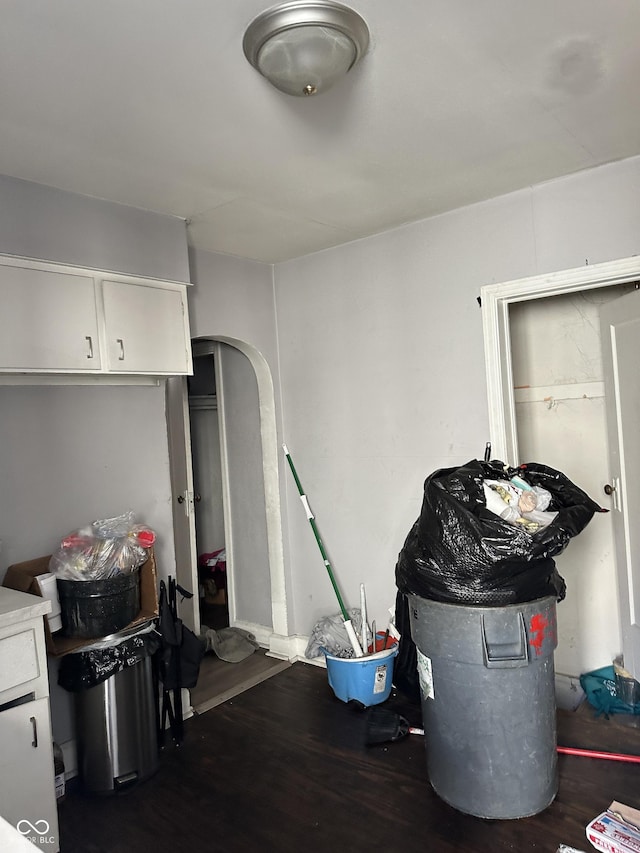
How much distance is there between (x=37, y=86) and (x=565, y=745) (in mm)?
3151

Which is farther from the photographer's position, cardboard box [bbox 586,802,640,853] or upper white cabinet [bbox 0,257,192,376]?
upper white cabinet [bbox 0,257,192,376]

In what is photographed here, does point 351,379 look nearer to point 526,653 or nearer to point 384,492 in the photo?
point 384,492

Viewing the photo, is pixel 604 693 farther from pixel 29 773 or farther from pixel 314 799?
pixel 29 773

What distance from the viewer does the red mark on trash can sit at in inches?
80.7

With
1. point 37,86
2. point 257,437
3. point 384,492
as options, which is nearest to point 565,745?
point 384,492

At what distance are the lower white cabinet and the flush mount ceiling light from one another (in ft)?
5.95

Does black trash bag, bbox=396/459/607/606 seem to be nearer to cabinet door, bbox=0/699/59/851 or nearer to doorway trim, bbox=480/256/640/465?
doorway trim, bbox=480/256/640/465

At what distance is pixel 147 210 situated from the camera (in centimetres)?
274

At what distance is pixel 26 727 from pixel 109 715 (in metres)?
0.57

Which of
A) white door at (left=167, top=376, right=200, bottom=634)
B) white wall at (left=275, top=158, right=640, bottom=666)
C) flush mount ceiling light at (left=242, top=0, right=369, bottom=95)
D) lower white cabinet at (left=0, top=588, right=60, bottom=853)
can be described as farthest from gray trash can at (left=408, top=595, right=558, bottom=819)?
white door at (left=167, top=376, right=200, bottom=634)

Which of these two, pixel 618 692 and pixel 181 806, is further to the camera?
pixel 618 692

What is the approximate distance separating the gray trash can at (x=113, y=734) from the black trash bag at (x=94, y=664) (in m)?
0.02

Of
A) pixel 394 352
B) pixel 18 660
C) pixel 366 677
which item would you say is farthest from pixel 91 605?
pixel 394 352

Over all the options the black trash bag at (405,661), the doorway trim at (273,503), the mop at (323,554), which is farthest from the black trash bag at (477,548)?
the doorway trim at (273,503)
